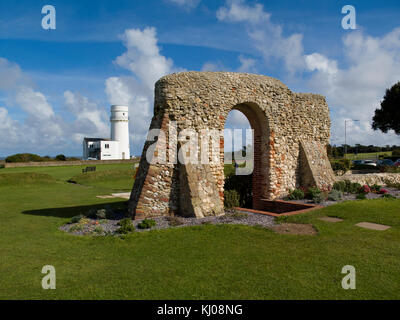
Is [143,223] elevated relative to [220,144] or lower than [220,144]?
lower

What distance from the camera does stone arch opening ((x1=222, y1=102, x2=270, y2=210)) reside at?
485 inches

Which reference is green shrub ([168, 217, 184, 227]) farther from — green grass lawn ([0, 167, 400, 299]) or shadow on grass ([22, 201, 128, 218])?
shadow on grass ([22, 201, 128, 218])

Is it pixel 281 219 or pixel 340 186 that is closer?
pixel 281 219

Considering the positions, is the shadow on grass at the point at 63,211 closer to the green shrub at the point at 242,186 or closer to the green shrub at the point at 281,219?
the green shrub at the point at 242,186

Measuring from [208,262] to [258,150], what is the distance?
25.6 ft

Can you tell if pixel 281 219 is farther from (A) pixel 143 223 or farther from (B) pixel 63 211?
(B) pixel 63 211

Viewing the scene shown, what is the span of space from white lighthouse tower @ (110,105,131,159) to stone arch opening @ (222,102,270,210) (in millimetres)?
58861

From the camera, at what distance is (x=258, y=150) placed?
1272cm

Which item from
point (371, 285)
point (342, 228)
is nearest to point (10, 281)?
point (371, 285)

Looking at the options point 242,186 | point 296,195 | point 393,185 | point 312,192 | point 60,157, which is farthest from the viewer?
point 60,157

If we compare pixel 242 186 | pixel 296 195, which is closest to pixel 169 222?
pixel 242 186

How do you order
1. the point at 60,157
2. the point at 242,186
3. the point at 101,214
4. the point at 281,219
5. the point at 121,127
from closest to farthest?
the point at 281,219 < the point at 101,214 < the point at 242,186 < the point at 60,157 < the point at 121,127
